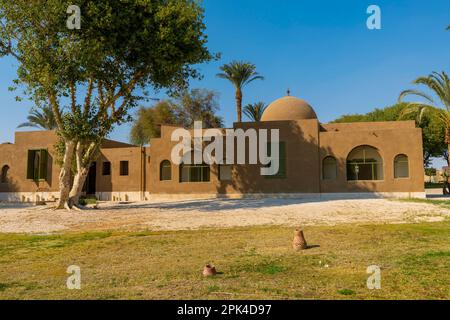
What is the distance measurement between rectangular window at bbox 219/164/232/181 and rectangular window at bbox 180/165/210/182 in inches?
42.1

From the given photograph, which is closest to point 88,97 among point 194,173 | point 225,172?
point 194,173

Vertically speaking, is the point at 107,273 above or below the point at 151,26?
below

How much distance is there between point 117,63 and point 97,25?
286 cm

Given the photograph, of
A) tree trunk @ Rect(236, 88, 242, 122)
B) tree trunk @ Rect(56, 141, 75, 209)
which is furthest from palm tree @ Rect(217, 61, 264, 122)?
tree trunk @ Rect(56, 141, 75, 209)

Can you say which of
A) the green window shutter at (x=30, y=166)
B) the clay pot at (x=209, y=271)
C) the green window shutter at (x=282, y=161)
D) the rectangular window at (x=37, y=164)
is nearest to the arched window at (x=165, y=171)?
the green window shutter at (x=282, y=161)

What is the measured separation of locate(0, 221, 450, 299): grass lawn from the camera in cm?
595

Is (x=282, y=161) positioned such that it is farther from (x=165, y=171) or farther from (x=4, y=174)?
(x=4, y=174)

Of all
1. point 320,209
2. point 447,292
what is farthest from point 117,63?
point 447,292

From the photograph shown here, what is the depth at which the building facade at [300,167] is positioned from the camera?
27109 millimetres

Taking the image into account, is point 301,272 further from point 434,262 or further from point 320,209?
point 320,209

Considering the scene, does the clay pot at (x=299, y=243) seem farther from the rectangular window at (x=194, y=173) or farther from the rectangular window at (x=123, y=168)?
the rectangular window at (x=123, y=168)

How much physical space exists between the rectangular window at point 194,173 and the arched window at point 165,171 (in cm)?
110

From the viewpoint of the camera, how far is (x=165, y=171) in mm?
31312
